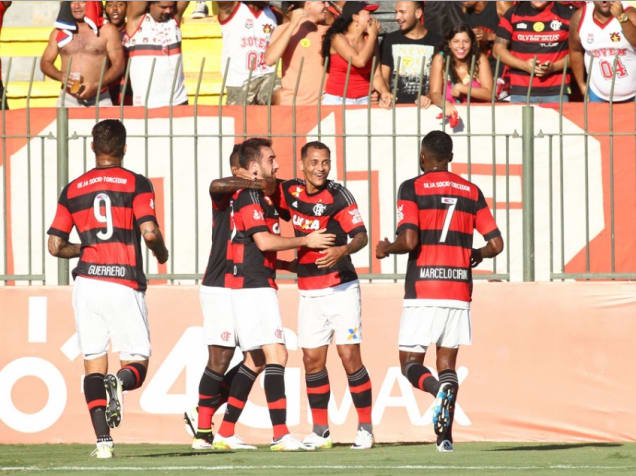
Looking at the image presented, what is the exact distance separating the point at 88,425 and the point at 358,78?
4075mm

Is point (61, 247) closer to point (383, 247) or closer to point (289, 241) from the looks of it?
point (289, 241)

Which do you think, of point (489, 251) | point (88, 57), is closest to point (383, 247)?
point (489, 251)

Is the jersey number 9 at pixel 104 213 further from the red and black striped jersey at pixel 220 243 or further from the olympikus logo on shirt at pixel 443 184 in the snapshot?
the olympikus logo on shirt at pixel 443 184

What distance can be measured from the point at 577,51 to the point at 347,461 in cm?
593

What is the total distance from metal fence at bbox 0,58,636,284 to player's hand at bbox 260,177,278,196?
1.63m

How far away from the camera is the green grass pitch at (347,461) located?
6850mm

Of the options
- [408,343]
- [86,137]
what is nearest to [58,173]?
[86,137]

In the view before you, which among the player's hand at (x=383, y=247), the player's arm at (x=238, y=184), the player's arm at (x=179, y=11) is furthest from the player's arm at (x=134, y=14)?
the player's hand at (x=383, y=247)

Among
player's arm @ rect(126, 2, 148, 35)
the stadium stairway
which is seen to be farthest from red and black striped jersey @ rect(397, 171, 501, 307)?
the stadium stairway

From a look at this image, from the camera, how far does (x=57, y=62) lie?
14938mm

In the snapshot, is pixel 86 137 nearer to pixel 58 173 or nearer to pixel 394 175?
pixel 58 173

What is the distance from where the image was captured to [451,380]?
794cm

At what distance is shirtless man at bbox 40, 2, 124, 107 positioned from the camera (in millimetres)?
12414

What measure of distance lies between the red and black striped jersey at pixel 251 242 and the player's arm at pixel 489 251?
130 cm
